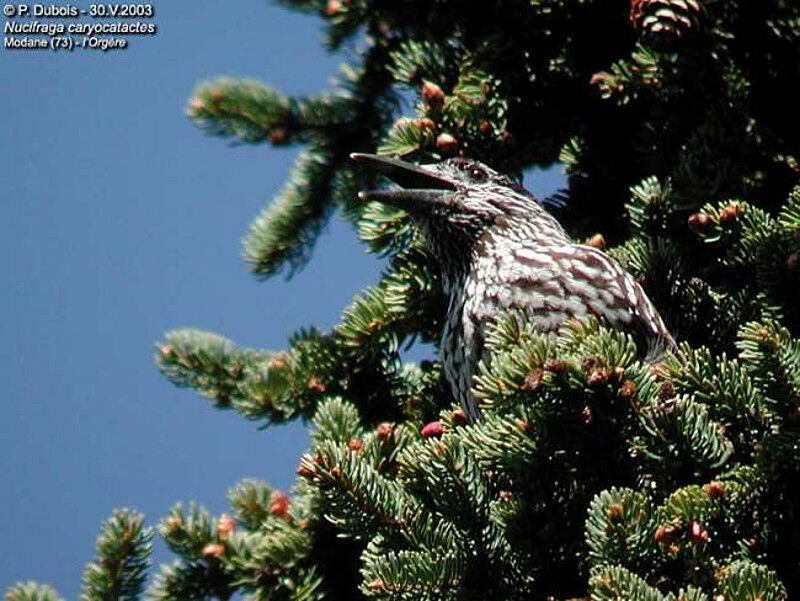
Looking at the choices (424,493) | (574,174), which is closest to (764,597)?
(424,493)

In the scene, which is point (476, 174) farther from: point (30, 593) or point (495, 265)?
point (30, 593)

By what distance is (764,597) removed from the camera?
2068 millimetres

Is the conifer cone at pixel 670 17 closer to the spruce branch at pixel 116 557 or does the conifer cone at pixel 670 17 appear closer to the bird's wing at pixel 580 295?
the bird's wing at pixel 580 295

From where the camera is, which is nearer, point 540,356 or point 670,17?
point 540,356

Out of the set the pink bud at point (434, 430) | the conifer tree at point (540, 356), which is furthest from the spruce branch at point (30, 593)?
the pink bud at point (434, 430)

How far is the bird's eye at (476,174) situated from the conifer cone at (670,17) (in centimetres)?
66

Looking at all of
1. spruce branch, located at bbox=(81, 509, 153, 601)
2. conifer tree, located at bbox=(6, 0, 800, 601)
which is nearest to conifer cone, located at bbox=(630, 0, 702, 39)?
conifer tree, located at bbox=(6, 0, 800, 601)

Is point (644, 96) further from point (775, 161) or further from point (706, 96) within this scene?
point (775, 161)

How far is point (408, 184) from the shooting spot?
12.9 ft

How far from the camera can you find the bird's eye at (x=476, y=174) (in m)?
3.90

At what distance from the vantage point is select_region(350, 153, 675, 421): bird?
334 centimetres

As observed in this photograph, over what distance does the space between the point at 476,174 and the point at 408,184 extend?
0.71 feet

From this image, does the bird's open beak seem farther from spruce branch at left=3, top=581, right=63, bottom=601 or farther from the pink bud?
spruce branch at left=3, top=581, right=63, bottom=601

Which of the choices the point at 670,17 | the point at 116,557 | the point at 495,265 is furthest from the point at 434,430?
the point at 670,17
